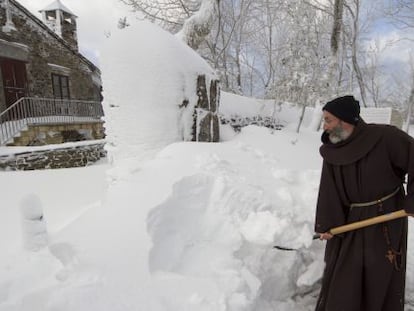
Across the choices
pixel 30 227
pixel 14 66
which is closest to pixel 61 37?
pixel 14 66

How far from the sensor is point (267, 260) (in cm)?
258

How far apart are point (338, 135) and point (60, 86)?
15380 millimetres

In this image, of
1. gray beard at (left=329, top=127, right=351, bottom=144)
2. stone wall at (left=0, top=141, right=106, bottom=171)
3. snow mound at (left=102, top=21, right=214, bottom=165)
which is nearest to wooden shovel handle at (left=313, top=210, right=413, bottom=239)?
gray beard at (left=329, top=127, right=351, bottom=144)

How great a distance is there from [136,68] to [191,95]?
0.87 meters

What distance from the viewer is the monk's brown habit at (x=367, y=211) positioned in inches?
79.4

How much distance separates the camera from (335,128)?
214 cm

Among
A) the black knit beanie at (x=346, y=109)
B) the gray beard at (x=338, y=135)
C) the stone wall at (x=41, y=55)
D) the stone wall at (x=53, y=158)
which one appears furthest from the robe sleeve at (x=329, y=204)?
the stone wall at (x=41, y=55)

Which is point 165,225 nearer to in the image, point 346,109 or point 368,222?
point 368,222

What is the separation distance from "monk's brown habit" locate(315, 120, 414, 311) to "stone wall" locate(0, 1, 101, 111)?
43.4 ft

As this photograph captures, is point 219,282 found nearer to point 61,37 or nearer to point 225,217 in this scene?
point 225,217

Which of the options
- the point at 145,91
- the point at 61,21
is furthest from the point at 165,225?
the point at 61,21

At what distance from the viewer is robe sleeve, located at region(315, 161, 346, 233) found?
2223mm

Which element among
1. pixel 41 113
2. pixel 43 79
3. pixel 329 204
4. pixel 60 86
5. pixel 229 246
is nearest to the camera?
pixel 329 204

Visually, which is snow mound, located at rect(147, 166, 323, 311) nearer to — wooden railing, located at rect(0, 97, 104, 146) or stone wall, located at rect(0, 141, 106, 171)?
stone wall, located at rect(0, 141, 106, 171)
